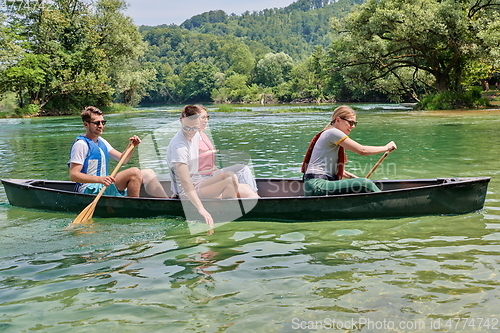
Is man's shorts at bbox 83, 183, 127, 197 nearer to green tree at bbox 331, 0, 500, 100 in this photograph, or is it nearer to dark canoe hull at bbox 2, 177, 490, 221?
dark canoe hull at bbox 2, 177, 490, 221

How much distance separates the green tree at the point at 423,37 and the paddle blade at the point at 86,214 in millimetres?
26001

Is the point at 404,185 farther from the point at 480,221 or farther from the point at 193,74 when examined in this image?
the point at 193,74

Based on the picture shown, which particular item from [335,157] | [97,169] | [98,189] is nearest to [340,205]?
[335,157]

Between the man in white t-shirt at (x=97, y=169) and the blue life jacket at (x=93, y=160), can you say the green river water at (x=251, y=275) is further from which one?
the blue life jacket at (x=93, y=160)

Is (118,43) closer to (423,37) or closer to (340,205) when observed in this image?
(423,37)

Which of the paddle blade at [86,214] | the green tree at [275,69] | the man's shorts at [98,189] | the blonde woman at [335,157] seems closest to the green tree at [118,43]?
the man's shorts at [98,189]

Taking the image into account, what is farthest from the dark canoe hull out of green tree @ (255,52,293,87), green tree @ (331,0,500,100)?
green tree @ (255,52,293,87)

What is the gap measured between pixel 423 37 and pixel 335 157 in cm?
2652

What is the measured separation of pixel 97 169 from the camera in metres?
6.73

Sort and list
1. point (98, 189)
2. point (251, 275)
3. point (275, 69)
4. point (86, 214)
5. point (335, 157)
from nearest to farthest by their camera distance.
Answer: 1. point (251, 275)
2. point (335, 157)
3. point (86, 214)
4. point (98, 189)
5. point (275, 69)

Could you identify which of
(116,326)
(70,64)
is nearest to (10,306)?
(116,326)

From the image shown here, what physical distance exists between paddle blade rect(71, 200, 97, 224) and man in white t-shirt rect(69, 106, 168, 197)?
0.33m

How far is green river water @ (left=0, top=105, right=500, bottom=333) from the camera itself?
3514mm

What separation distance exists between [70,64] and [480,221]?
45869mm
